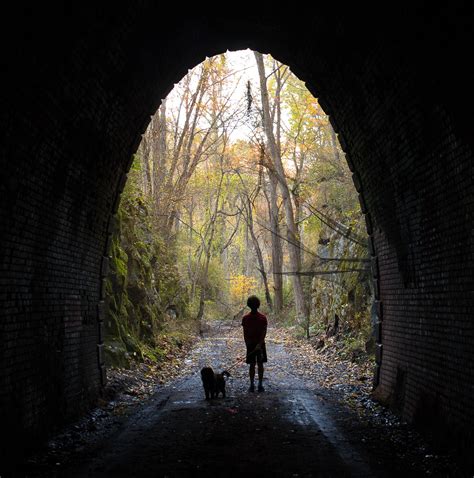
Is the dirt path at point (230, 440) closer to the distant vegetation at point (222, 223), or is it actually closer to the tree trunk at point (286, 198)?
the distant vegetation at point (222, 223)

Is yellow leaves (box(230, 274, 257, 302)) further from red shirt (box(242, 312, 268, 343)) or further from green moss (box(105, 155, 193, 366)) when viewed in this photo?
red shirt (box(242, 312, 268, 343))

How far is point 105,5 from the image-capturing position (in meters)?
6.00

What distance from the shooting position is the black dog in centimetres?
873

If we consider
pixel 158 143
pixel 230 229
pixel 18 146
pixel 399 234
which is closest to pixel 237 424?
pixel 399 234

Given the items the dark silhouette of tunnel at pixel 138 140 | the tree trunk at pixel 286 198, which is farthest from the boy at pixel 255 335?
the tree trunk at pixel 286 198

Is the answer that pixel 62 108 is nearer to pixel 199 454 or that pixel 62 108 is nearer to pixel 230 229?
pixel 199 454

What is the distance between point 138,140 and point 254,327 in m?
4.03

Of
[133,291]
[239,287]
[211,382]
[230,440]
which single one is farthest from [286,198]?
[230,440]

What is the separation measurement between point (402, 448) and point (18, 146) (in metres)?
5.38

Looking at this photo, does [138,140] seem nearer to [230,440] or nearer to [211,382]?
[211,382]

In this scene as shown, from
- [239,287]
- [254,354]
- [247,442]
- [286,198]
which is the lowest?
[247,442]

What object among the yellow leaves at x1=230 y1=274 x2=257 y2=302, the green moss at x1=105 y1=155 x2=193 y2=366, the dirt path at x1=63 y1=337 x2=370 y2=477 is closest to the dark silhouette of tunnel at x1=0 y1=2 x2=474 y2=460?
the dirt path at x1=63 y1=337 x2=370 y2=477

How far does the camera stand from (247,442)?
6.10 m

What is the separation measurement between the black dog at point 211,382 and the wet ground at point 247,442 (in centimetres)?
16
